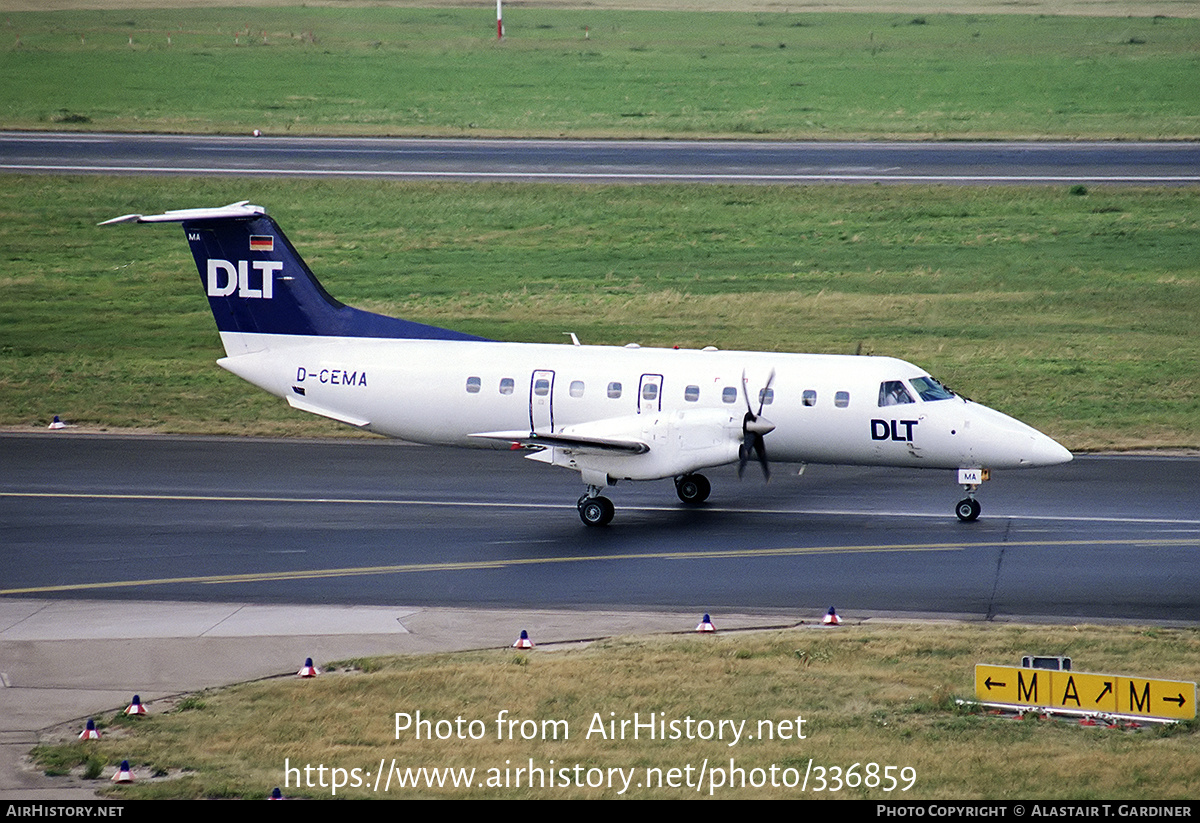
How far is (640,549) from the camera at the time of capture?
2817cm

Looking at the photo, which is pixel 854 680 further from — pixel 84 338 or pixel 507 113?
pixel 507 113

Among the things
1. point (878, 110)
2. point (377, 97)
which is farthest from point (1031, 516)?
point (377, 97)

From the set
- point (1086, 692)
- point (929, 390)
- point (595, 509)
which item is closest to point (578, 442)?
point (595, 509)

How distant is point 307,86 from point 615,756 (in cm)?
7461

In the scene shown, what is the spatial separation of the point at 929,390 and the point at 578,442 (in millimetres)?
7260

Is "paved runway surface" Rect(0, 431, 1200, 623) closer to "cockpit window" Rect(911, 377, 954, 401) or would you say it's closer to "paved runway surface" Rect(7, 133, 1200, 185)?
"cockpit window" Rect(911, 377, 954, 401)

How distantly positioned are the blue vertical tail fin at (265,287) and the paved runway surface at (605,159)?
100 feet

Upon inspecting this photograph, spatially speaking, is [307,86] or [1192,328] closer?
[1192,328]

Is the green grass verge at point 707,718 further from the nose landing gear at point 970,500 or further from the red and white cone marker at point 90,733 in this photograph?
the nose landing gear at point 970,500

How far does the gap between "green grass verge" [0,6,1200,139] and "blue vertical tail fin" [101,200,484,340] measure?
41.6 meters

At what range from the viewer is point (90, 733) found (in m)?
18.8

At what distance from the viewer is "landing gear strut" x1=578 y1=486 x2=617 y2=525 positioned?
29.7 m

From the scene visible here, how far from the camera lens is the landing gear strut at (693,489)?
31.6 m

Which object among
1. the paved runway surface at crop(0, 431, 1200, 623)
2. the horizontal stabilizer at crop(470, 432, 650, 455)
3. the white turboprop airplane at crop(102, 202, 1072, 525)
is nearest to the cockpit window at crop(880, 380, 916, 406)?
the white turboprop airplane at crop(102, 202, 1072, 525)
